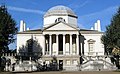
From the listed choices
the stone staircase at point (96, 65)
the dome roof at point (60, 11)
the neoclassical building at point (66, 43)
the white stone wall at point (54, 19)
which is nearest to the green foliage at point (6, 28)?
the neoclassical building at point (66, 43)

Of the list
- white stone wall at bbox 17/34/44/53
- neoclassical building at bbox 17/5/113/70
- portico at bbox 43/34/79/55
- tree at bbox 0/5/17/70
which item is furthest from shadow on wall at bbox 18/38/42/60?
tree at bbox 0/5/17/70

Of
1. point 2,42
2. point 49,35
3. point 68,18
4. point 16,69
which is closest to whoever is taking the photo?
point 2,42

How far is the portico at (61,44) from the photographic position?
260 ft

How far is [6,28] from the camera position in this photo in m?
61.4

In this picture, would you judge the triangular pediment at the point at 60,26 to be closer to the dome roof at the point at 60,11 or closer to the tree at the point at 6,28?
the dome roof at the point at 60,11

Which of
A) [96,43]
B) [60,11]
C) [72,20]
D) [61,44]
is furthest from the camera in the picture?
[72,20]

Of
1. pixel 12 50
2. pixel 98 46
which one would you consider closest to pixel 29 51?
pixel 12 50

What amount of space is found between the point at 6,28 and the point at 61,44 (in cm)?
2456

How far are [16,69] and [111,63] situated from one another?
2302 centimetres

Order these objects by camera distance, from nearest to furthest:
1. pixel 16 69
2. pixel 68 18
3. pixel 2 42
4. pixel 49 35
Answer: pixel 2 42, pixel 16 69, pixel 49 35, pixel 68 18

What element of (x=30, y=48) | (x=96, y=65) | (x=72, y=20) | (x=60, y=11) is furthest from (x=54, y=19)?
(x=96, y=65)

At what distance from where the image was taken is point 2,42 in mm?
60438

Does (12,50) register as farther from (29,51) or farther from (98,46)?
(98,46)

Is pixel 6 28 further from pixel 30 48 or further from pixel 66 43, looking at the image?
pixel 66 43
